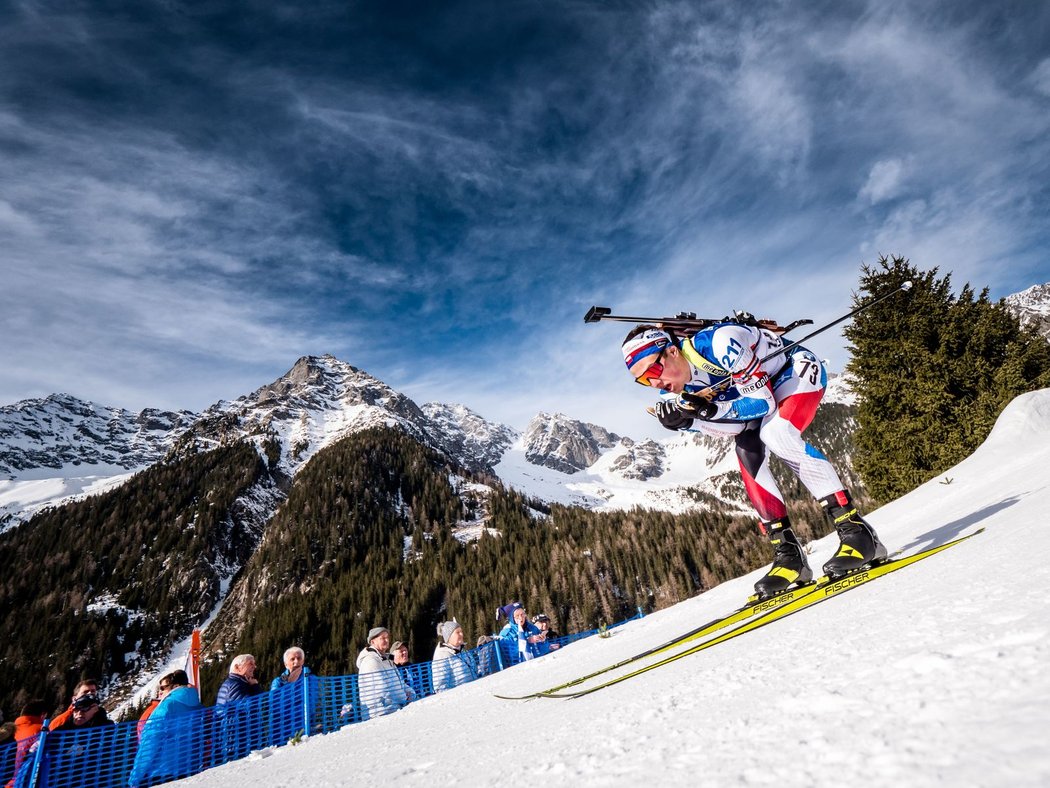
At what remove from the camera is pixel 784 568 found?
430cm

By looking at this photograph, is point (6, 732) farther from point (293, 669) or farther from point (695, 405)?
point (695, 405)

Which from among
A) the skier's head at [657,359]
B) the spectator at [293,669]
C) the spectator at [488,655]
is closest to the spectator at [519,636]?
the spectator at [488,655]

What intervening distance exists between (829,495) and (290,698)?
7264 mm

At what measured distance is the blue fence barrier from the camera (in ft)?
18.6

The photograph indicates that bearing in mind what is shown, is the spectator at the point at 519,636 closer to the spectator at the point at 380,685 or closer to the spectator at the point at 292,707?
the spectator at the point at 380,685

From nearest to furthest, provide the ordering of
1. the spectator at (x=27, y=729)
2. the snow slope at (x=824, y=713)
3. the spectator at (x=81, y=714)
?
the snow slope at (x=824, y=713), the spectator at (x=27, y=729), the spectator at (x=81, y=714)

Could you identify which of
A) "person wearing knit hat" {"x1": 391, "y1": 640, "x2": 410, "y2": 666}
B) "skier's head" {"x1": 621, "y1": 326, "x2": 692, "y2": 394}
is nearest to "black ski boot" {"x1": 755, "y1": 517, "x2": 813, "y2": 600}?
"skier's head" {"x1": 621, "y1": 326, "x2": 692, "y2": 394}

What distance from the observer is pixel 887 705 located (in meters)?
1.18

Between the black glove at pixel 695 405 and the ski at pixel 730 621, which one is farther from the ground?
the black glove at pixel 695 405

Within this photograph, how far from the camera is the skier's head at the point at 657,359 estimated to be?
14.6ft

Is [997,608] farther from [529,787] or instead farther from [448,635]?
[448,635]

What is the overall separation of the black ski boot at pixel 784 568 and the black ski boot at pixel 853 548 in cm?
41

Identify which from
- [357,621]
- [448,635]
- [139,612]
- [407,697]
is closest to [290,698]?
[407,697]

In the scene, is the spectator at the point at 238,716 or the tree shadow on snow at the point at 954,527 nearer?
the tree shadow on snow at the point at 954,527
